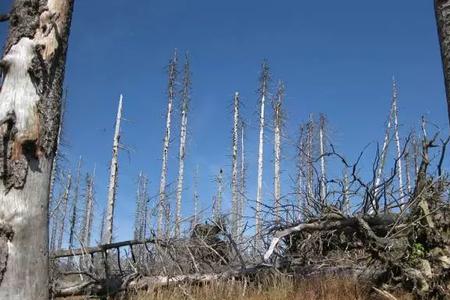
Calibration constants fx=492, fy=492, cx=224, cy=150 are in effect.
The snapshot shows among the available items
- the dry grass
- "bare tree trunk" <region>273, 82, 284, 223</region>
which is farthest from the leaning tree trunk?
"bare tree trunk" <region>273, 82, 284, 223</region>

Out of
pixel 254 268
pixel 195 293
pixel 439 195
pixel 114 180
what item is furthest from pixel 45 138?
pixel 114 180

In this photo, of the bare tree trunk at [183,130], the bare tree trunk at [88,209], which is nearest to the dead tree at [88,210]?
the bare tree trunk at [88,209]

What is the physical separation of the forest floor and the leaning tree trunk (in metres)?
2.39

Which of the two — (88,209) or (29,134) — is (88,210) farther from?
(29,134)

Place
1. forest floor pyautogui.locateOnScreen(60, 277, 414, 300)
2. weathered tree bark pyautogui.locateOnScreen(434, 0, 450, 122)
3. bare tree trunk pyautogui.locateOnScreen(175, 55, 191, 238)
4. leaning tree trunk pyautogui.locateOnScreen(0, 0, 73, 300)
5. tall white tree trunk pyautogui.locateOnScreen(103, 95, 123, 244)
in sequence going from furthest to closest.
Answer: bare tree trunk pyautogui.locateOnScreen(175, 55, 191, 238)
tall white tree trunk pyautogui.locateOnScreen(103, 95, 123, 244)
forest floor pyautogui.locateOnScreen(60, 277, 414, 300)
weathered tree bark pyautogui.locateOnScreen(434, 0, 450, 122)
leaning tree trunk pyautogui.locateOnScreen(0, 0, 73, 300)

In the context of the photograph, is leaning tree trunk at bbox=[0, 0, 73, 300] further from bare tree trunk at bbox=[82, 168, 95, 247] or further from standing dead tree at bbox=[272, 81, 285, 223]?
bare tree trunk at bbox=[82, 168, 95, 247]

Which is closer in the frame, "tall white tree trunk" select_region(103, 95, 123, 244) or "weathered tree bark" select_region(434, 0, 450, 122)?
"weathered tree bark" select_region(434, 0, 450, 122)

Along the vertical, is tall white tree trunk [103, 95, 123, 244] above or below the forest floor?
above

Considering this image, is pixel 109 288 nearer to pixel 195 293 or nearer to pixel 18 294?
pixel 195 293

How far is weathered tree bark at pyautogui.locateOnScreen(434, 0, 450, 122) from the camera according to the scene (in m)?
3.88

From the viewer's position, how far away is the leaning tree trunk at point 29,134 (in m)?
3.48

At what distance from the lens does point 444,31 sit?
13.1 ft

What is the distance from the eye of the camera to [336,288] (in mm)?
5766

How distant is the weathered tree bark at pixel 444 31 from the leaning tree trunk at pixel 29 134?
123 inches
